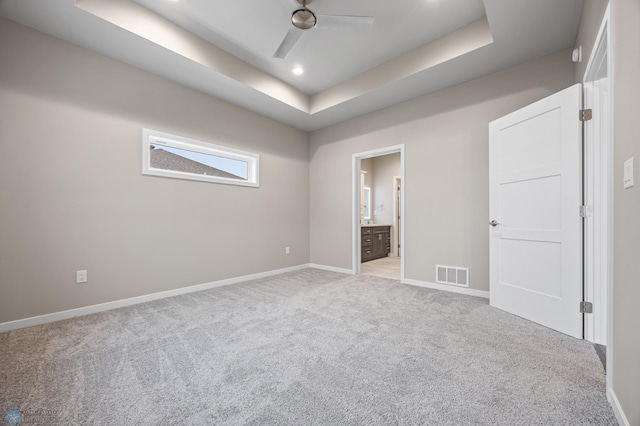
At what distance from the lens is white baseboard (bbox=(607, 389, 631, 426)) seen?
45.0 inches

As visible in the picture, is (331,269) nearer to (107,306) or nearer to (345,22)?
(107,306)

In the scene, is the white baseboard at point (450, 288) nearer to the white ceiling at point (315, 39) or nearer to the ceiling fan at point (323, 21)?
the white ceiling at point (315, 39)

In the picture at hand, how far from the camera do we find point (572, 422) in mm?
1240

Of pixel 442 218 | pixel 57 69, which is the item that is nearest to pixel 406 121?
pixel 442 218

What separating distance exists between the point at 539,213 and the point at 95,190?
14.7 ft

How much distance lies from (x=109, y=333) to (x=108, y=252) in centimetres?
100

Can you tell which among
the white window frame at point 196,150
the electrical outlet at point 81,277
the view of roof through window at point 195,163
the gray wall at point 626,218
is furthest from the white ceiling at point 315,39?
the electrical outlet at point 81,277

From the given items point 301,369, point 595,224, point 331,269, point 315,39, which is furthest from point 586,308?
point 315,39

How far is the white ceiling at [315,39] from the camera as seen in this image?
234 centimetres

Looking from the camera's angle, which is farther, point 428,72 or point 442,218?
point 442,218

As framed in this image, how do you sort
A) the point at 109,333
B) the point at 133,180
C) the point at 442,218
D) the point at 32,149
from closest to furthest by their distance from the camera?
the point at 109,333 → the point at 32,149 → the point at 133,180 → the point at 442,218

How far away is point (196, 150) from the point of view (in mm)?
3656

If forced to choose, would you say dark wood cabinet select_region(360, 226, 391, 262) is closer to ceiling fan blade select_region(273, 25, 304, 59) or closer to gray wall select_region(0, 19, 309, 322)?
gray wall select_region(0, 19, 309, 322)

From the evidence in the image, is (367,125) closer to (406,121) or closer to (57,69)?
(406,121)
